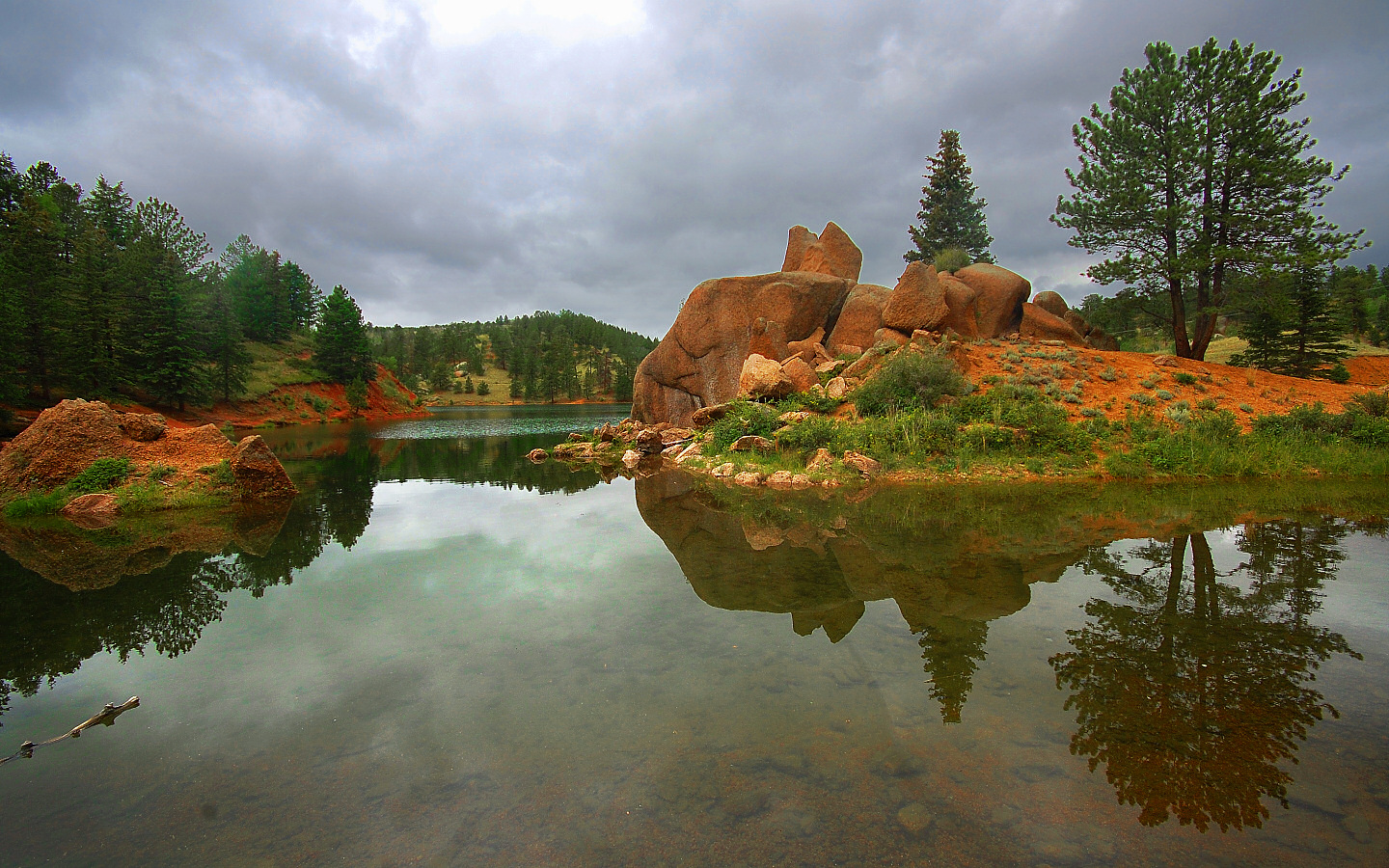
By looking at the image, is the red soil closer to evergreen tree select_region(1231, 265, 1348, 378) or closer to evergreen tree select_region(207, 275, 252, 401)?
evergreen tree select_region(1231, 265, 1348, 378)

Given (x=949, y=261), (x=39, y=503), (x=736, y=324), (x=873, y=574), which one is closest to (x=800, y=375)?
(x=736, y=324)

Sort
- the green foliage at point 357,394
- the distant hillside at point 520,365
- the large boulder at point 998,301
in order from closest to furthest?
the large boulder at point 998,301
the green foliage at point 357,394
the distant hillside at point 520,365

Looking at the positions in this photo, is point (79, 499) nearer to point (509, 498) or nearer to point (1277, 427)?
point (509, 498)

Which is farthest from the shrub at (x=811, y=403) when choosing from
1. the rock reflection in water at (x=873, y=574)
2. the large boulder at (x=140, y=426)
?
the large boulder at (x=140, y=426)

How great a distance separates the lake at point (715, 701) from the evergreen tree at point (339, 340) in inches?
2550

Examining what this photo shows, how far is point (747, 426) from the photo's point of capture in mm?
18766

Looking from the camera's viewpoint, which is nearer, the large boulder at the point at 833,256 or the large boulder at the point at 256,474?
the large boulder at the point at 256,474

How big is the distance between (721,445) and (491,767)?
1539 centimetres

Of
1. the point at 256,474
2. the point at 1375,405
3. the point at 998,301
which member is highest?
the point at 998,301

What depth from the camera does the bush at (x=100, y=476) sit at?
38.9 ft

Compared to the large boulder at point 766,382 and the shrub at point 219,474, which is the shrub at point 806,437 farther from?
the shrub at point 219,474

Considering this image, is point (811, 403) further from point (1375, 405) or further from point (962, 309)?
point (1375, 405)

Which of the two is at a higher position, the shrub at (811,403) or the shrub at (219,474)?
the shrub at (811,403)

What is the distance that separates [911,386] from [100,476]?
2114cm
